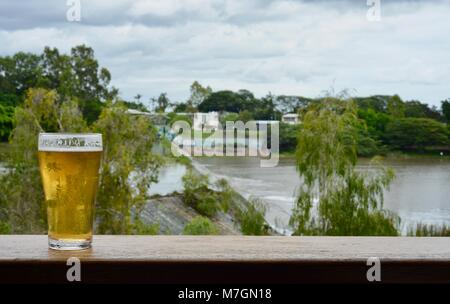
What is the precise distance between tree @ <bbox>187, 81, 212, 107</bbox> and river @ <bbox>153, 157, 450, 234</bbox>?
0.35 meters

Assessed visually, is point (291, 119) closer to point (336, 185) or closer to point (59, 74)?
point (336, 185)

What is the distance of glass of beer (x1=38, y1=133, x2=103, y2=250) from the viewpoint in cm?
108

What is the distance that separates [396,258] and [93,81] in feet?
11.7

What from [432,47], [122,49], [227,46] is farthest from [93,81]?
[432,47]

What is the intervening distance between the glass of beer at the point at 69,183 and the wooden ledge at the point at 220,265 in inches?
1.2

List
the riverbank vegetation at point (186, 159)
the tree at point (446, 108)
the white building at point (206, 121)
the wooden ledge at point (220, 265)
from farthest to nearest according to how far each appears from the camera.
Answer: the riverbank vegetation at point (186, 159) < the white building at point (206, 121) < the tree at point (446, 108) < the wooden ledge at point (220, 265)

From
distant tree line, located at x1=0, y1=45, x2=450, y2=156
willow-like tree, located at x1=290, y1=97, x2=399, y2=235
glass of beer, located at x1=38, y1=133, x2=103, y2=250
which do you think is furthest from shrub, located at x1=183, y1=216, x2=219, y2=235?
glass of beer, located at x1=38, y1=133, x2=103, y2=250

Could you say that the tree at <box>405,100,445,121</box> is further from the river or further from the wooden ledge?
the wooden ledge

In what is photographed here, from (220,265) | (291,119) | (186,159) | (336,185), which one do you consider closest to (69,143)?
(220,265)

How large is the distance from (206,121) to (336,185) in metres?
1.31

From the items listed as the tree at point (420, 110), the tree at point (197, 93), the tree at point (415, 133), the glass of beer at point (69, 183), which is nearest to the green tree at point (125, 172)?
the tree at point (197, 93)

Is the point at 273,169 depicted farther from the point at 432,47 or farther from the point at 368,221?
the point at 432,47

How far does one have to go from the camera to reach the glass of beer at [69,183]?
1082 millimetres

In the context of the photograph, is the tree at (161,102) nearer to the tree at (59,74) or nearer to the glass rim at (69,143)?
the tree at (59,74)
